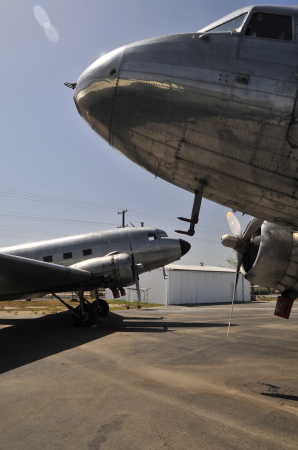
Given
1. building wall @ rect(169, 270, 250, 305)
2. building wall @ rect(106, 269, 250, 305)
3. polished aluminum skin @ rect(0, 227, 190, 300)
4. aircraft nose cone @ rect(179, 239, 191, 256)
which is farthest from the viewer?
building wall @ rect(169, 270, 250, 305)

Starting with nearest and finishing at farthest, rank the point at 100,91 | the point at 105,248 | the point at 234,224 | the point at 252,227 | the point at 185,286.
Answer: the point at 100,91, the point at 252,227, the point at 234,224, the point at 105,248, the point at 185,286

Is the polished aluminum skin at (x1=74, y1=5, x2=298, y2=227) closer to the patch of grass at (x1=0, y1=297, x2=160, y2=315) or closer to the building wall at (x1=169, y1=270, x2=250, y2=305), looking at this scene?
the patch of grass at (x1=0, y1=297, x2=160, y2=315)

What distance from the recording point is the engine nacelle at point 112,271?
15133 mm

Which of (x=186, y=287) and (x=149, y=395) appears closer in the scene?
(x=149, y=395)

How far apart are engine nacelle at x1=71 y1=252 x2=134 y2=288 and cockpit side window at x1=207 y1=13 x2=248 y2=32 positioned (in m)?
11.9

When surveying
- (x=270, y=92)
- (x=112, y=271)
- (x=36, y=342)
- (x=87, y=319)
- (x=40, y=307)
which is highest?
(x=270, y=92)

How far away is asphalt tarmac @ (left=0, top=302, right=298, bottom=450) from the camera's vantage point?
3736 millimetres

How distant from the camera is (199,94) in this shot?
396cm

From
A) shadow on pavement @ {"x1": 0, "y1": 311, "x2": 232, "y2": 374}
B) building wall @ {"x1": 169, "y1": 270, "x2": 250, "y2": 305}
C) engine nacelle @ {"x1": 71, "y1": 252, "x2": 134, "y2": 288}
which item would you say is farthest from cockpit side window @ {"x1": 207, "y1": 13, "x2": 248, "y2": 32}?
building wall @ {"x1": 169, "y1": 270, "x2": 250, "y2": 305}

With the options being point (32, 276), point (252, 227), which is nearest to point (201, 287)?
point (32, 276)

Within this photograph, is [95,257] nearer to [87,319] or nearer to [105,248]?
[105,248]

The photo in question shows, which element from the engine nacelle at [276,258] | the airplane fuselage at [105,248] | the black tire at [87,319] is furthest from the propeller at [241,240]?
the airplane fuselage at [105,248]

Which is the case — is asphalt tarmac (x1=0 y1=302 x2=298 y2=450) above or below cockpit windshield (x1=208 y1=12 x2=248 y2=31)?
below

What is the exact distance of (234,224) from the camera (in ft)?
25.9
